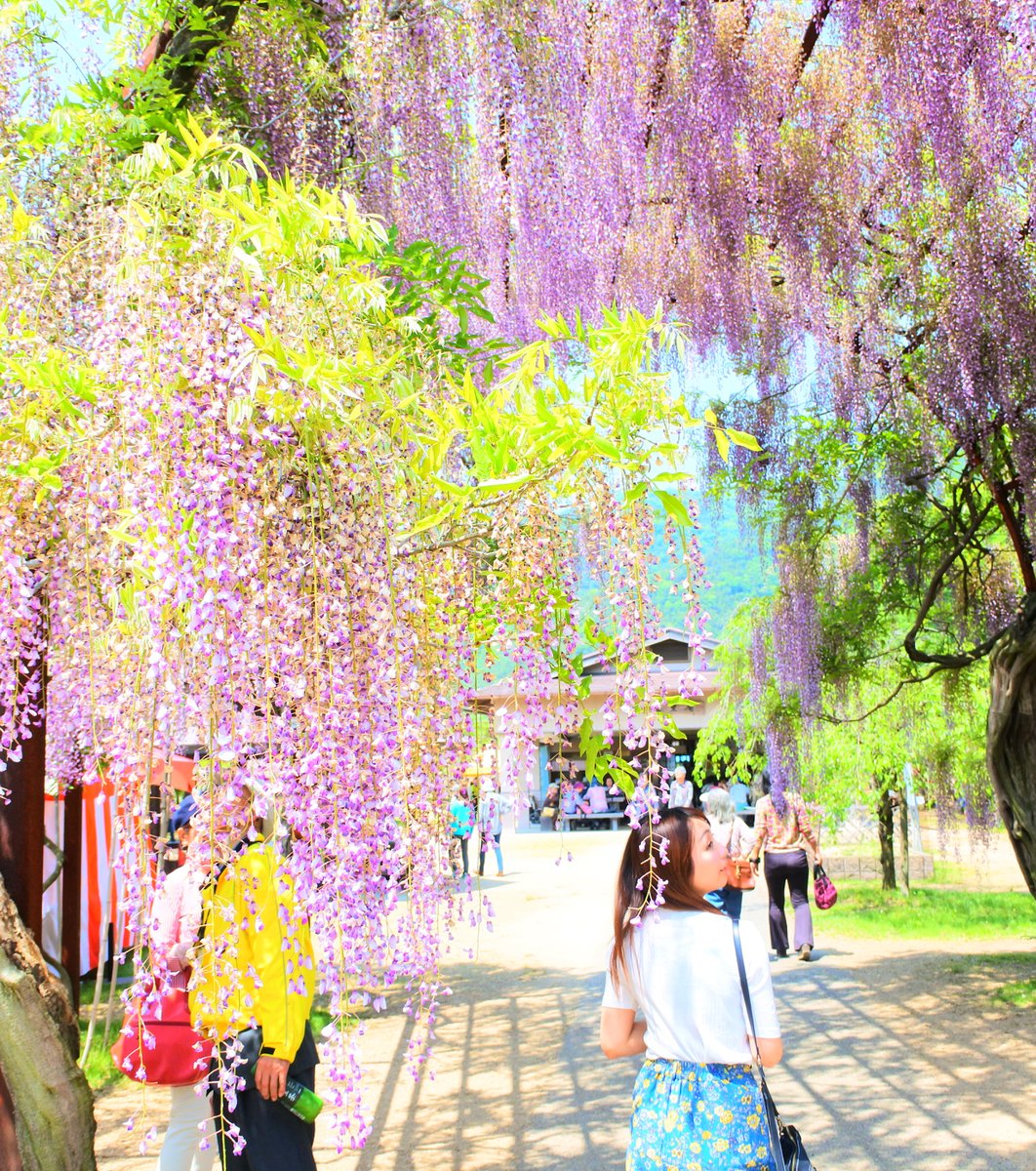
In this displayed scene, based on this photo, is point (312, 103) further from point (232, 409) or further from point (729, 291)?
point (232, 409)

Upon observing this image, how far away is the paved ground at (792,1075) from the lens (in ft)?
13.5

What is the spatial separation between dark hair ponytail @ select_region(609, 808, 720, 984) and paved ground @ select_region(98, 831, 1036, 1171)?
0.57 feet

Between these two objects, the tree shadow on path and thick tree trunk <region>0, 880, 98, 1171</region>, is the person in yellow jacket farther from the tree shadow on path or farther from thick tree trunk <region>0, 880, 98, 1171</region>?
the tree shadow on path

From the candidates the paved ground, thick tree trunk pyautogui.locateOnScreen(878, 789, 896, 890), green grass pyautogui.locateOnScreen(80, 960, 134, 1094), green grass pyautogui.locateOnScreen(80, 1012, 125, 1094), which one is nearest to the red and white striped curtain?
green grass pyautogui.locateOnScreen(80, 960, 134, 1094)

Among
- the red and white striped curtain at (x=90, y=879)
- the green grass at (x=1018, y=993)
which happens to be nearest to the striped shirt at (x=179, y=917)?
the red and white striped curtain at (x=90, y=879)

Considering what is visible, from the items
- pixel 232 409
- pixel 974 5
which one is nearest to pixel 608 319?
pixel 232 409

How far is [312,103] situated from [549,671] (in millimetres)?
3067

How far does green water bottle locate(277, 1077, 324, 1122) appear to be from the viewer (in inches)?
111

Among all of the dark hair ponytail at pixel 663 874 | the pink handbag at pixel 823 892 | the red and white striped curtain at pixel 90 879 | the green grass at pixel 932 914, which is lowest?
the green grass at pixel 932 914

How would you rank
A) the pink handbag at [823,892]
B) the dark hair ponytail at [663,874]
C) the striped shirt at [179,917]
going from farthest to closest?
the pink handbag at [823,892], the striped shirt at [179,917], the dark hair ponytail at [663,874]

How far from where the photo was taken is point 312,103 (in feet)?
14.4

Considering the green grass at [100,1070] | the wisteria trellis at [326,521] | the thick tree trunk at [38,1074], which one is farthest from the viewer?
the green grass at [100,1070]

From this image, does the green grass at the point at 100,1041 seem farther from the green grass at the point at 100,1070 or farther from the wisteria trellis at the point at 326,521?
the wisteria trellis at the point at 326,521

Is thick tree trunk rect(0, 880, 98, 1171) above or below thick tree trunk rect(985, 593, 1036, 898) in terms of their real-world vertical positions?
below
